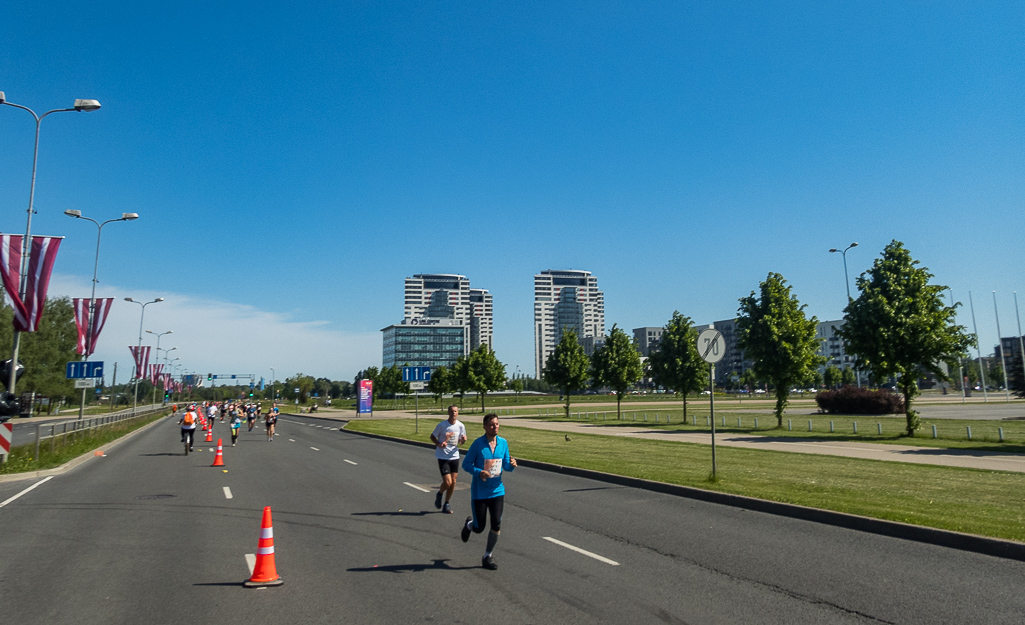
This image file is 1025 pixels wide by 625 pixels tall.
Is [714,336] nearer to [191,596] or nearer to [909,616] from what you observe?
[909,616]

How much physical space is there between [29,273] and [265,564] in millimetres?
17877

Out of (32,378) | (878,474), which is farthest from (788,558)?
(32,378)

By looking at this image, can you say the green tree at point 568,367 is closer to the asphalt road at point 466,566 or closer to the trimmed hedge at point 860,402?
the trimmed hedge at point 860,402

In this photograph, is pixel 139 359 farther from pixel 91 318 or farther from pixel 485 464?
pixel 485 464

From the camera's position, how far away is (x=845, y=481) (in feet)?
46.6

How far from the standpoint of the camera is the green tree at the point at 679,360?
44750 mm

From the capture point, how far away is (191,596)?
636cm

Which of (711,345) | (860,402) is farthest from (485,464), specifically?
(860,402)

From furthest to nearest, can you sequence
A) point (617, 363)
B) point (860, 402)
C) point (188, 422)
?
A: point (617, 363), point (860, 402), point (188, 422)

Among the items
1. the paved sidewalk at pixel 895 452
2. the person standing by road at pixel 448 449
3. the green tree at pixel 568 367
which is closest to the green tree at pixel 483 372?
the green tree at pixel 568 367

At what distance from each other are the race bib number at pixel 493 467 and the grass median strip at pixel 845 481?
6.30m

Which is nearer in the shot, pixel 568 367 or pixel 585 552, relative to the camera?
pixel 585 552

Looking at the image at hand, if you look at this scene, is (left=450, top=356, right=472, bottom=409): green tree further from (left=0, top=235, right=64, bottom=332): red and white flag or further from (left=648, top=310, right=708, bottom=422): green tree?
(left=0, top=235, right=64, bottom=332): red and white flag

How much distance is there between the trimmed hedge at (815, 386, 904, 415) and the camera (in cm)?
4934
